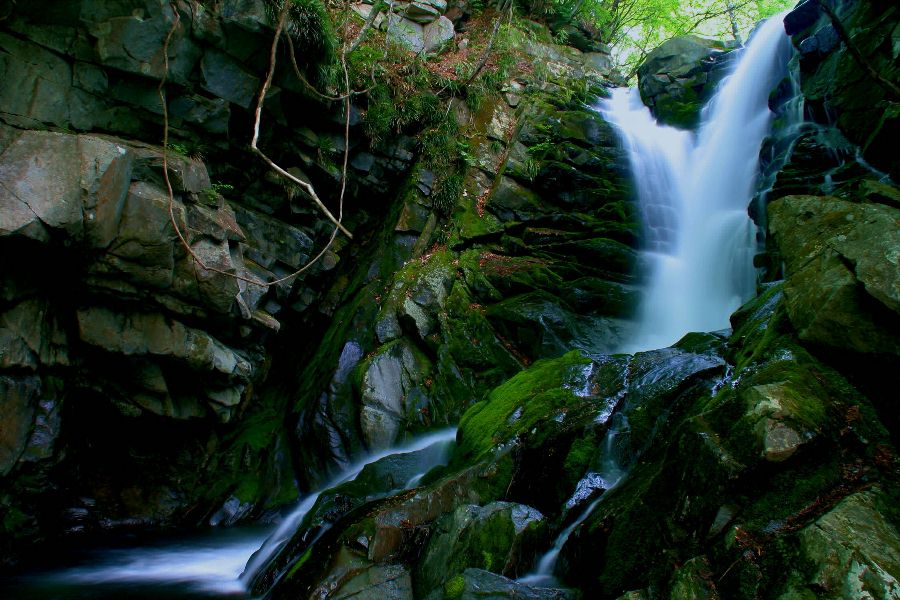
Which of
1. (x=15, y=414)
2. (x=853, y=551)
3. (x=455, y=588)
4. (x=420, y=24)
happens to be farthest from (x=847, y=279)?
(x=420, y=24)

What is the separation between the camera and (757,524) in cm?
303

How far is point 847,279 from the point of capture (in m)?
3.88

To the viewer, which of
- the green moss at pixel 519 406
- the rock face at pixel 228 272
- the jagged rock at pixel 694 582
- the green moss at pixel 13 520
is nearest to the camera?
the jagged rock at pixel 694 582

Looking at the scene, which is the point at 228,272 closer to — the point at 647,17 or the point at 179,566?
the point at 179,566

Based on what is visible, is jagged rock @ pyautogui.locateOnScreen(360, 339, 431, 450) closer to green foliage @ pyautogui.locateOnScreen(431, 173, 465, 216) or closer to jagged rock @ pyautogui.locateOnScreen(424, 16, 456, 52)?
green foliage @ pyautogui.locateOnScreen(431, 173, 465, 216)

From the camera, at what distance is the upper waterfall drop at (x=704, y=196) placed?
10555mm

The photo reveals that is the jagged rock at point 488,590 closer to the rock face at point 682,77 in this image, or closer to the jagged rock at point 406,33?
the jagged rock at point 406,33

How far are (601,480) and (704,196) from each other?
10.3 meters

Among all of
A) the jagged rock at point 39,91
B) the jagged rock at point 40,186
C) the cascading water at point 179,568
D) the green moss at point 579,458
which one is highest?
the jagged rock at point 39,91

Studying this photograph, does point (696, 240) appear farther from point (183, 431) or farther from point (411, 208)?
point (183, 431)

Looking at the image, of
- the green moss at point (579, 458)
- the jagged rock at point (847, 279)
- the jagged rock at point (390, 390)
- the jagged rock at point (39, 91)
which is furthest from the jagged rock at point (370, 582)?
the jagged rock at point (39, 91)

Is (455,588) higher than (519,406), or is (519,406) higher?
(519,406)

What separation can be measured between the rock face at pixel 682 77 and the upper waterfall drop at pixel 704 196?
19.2 inches

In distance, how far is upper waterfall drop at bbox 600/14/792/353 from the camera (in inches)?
416
